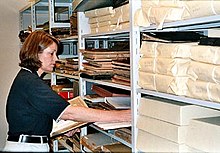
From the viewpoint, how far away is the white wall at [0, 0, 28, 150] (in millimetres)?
4633

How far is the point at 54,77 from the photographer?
143 inches

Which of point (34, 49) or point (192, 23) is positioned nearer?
point (192, 23)

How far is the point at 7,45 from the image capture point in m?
4.66

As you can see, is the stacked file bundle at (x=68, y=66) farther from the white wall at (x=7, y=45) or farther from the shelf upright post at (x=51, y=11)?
the white wall at (x=7, y=45)

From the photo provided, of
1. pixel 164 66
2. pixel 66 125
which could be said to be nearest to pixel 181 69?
pixel 164 66

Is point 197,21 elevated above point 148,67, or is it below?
above

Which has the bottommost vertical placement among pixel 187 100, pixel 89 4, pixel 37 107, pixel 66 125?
pixel 66 125

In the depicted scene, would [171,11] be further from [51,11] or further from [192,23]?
[51,11]

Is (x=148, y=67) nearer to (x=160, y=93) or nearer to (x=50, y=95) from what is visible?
(x=160, y=93)

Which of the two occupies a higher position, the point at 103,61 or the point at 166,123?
the point at 103,61

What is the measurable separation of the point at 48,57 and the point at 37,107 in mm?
380

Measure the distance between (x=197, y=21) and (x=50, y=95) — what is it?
3.52 ft

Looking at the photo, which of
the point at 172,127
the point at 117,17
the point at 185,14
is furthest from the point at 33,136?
the point at 185,14

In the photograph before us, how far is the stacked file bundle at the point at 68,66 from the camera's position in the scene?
2922 mm
